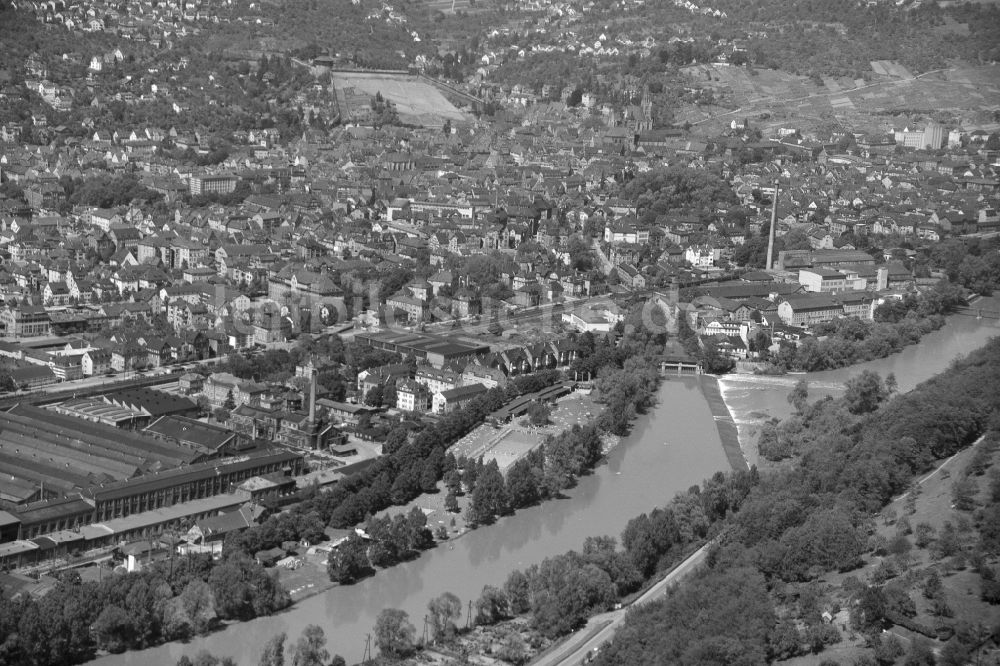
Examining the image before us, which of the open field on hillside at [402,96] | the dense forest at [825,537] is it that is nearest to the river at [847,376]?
the dense forest at [825,537]

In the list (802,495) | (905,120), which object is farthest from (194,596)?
(905,120)

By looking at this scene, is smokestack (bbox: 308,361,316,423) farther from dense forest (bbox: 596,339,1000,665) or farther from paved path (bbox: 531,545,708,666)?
paved path (bbox: 531,545,708,666)

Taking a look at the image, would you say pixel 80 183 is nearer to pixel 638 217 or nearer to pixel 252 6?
pixel 638 217

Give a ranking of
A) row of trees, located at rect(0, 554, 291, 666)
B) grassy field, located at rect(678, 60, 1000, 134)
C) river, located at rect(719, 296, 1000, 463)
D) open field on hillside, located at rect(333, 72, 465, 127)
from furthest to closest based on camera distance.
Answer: grassy field, located at rect(678, 60, 1000, 134) → open field on hillside, located at rect(333, 72, 465, 127) → river, located at rect(719, 296, 1000, 463) → row of trees, located at rect(0, 554, 291, 666)

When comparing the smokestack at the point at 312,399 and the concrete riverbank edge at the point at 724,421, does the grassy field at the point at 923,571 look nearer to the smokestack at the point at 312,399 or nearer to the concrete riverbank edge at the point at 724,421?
the concrete riverbank edge at the point at 724,421

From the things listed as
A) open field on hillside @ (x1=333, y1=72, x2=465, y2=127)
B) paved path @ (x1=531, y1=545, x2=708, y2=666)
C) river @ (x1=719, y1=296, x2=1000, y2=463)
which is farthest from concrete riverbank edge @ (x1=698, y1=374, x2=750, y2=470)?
open field on hillside @ (x1=333, y1=72, x2=465, y2=127)

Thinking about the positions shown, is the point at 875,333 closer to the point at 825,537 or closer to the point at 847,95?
the point at 825,537
